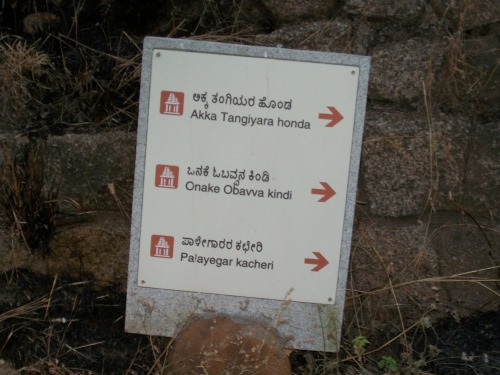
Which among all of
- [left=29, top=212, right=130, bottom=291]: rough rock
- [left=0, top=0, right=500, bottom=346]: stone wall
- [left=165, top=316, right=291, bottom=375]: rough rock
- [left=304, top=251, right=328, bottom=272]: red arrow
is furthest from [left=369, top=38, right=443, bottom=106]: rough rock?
[left=29, top=212, right=130, bottom=291]: rough rock

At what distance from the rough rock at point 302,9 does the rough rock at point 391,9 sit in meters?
0.12

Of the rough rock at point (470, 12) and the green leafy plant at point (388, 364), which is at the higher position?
the rough rock at point (470, 12)

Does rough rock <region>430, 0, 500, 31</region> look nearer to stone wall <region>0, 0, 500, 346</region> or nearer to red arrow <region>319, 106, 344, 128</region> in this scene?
stone wall <region>0, 0, 500, 346</region>

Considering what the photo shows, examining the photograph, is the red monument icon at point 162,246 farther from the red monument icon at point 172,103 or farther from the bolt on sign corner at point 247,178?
the red monument icon at point 172,103

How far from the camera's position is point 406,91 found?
9.08 ft

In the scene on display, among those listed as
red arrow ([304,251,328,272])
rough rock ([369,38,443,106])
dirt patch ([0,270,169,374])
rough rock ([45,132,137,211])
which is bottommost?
dirt patch ([0,270,169,374])

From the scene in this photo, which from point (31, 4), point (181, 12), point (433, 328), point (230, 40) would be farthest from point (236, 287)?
point (31, 4)

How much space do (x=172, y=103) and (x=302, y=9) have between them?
0.78 m

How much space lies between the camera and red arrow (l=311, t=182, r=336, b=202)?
254cm

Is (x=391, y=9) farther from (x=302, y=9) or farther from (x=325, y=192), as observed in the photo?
(x=325, y=192)

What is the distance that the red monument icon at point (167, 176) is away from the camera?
254cm

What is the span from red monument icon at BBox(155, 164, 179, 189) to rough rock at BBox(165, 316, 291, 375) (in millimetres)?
577

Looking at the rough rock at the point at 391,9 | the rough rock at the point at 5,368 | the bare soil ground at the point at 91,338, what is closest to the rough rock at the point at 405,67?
the rough rock at the point at 391,9

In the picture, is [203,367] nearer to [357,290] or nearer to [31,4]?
[357,290]
